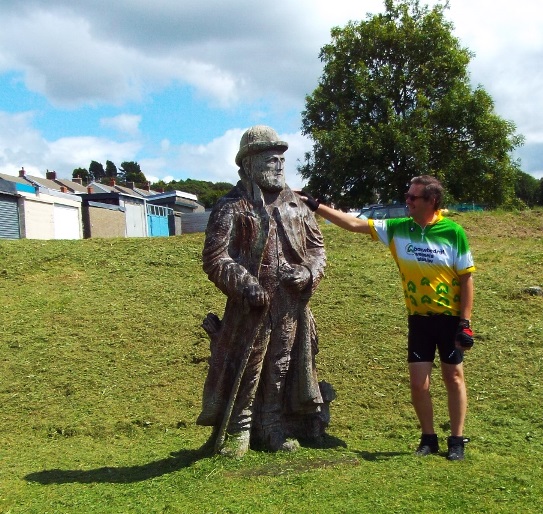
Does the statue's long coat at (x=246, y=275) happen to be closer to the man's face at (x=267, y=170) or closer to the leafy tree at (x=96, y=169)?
the man's face at (x=267, y=170)

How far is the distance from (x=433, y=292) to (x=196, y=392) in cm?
333

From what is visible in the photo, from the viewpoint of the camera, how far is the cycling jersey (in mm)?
4871

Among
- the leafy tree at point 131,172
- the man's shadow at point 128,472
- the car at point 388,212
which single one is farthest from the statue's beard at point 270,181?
the leafy tree at point 131,172

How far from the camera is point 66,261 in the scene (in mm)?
11836

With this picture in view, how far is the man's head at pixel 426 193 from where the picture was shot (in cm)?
493

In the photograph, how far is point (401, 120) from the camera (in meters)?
24.9

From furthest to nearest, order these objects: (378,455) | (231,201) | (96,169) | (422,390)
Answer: (96,169) → (378,455) → (422,390) → (231,201)

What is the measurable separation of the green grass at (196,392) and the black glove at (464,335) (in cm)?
84

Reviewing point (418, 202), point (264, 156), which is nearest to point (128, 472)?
point (264, 156)

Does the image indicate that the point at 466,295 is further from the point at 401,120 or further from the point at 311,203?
the point at 401,120

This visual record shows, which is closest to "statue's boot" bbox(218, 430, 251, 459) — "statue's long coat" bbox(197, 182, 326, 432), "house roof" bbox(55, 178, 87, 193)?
"statue's long coat" bbox(197, 182, 326, 432)

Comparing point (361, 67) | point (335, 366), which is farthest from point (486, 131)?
point (335, 366)

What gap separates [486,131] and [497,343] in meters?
18.0

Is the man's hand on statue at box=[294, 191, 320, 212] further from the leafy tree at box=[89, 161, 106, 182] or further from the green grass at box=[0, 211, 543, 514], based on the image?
the leafy tree at box=[89, 161, 106, 182]
